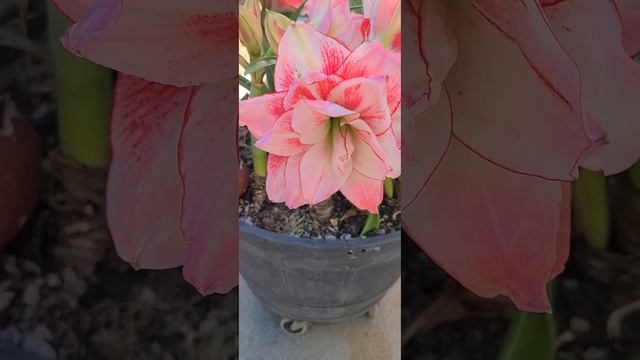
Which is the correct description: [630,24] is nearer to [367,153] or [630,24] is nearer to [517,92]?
[517,92]

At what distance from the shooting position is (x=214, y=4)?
789 mm

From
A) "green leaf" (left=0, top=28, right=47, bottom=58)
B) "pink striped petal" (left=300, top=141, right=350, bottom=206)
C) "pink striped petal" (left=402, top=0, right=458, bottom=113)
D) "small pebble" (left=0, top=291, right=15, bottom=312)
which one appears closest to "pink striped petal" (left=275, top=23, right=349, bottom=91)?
"pink striped petal" (left=300, top=141, right=350, bottom=206)

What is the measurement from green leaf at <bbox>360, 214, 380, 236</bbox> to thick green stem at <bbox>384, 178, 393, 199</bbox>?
0.19 ft

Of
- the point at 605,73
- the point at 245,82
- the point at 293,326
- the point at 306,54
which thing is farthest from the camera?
the point at 293,326

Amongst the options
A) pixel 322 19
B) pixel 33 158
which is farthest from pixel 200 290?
pixel 322 19

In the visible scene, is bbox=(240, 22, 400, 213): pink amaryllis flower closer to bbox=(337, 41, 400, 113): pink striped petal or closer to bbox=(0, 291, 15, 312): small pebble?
bbox=(337, 41, 400, 113): pink striped petal

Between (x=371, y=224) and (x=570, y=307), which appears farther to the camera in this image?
(x=371, y=224)

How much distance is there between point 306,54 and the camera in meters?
0.98

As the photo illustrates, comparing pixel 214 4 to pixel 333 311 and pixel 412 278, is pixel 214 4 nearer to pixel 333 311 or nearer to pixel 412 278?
pixel 412 278

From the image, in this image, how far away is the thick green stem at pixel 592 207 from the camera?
0.81m

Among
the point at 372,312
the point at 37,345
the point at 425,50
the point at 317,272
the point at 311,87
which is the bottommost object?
the point at 372,312

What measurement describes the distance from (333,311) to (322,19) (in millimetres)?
528

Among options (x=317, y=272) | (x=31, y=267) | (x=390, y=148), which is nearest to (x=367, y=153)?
(x=390, y=148)

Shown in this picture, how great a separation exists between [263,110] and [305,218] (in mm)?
234
